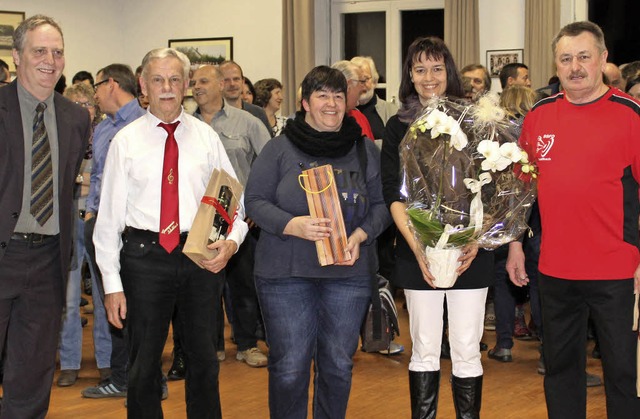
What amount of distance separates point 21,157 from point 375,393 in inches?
101

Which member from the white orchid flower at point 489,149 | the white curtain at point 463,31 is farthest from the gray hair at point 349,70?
the white curtain at point 463,31

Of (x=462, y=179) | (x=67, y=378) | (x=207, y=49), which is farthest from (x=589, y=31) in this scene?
(x=207, y=49)

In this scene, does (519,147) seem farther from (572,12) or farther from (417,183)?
(572,12)

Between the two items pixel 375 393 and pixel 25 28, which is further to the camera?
pixel 375 393

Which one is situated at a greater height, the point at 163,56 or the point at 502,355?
the point at 163,56

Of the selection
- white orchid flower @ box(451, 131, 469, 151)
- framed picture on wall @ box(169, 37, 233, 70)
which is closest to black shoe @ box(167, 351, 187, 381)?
white orchid flower @ box(451, 131, 469, 151)

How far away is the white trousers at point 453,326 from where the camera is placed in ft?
12.3

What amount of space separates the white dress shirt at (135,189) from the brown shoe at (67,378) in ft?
6.49

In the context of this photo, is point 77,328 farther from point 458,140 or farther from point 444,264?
point 458,140

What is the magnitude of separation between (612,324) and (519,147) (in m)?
0.86

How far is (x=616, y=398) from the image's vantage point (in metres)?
3.72

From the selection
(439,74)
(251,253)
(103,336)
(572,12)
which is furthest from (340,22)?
(439,74)

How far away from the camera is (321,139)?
3.66 m

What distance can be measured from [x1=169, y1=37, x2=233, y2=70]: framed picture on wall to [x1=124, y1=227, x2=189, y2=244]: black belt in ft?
28.2
